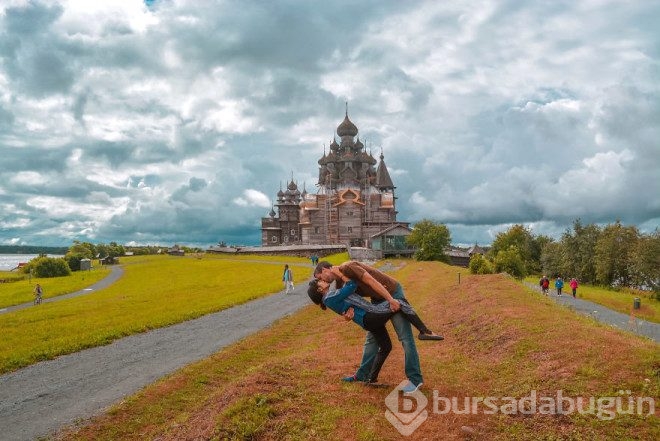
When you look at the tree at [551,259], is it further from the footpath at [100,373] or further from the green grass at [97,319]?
the footpath at [100,373]

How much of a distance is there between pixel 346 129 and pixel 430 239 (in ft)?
126

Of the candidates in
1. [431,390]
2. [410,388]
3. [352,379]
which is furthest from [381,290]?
[431,390]

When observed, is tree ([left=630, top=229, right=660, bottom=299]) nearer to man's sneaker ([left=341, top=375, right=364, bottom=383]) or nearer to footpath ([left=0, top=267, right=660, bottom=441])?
footpath ([left=0, top=267, right=660, bottom=441])

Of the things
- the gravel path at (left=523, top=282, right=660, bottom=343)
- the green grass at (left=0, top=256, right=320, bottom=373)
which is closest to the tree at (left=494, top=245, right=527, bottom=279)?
the gravel path at (left=523, top=282, right=660, bottom=343)

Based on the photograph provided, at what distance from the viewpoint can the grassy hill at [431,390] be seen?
23.9ft

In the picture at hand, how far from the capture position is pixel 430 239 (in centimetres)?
6125

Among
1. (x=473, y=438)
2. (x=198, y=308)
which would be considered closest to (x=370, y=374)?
(x=473, y=438)

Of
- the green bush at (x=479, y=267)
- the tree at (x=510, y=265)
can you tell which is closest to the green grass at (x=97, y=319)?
the green bush at (x=479, y=267)

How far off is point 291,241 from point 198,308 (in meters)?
72.6

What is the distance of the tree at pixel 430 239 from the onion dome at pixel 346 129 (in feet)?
114

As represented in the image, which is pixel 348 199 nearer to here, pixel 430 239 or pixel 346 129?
pixel 346 129

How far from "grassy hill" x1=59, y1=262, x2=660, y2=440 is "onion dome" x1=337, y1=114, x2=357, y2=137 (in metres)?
80.7

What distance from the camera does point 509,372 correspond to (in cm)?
1012

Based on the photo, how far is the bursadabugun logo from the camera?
24.4 ft
